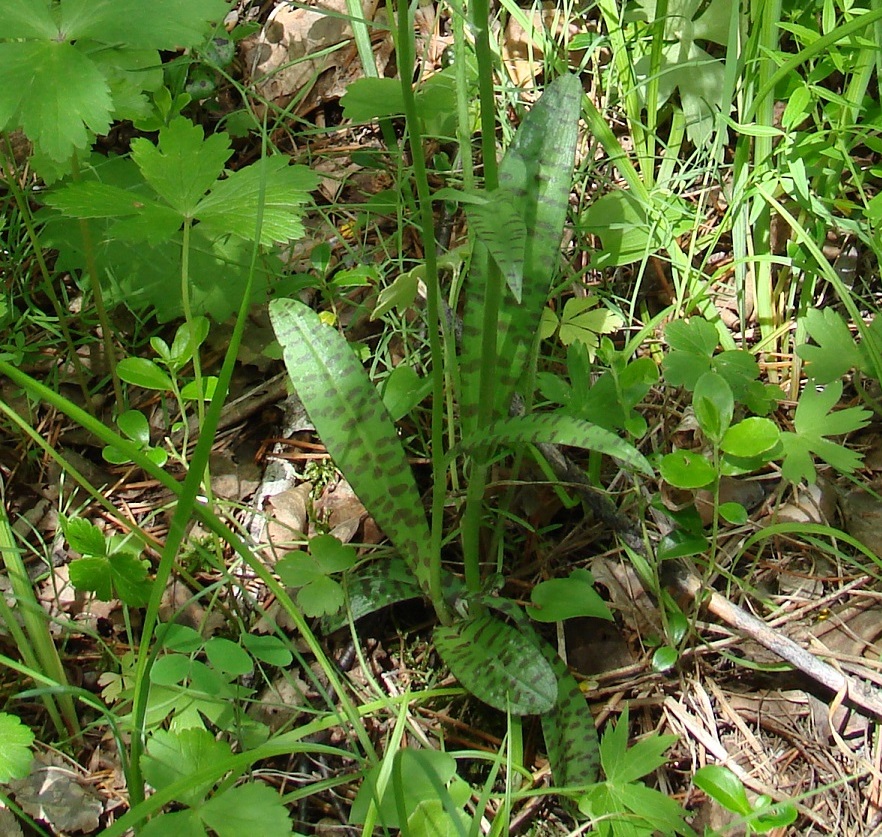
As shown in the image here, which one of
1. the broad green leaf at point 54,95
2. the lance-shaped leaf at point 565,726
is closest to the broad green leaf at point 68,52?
the broad green leaf at point 54,95

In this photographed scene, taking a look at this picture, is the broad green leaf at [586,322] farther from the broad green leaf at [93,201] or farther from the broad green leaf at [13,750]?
the broad green leaf at [13,750]

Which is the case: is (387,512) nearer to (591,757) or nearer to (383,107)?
(591,757)

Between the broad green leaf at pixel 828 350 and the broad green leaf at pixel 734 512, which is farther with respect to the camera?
the broad green leaf at pixel 828 350

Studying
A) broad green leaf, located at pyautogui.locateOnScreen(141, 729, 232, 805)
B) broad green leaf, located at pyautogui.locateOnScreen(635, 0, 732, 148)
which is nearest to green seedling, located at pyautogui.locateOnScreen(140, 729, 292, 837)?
broad green leaf, located at pyautogui.locateOnScreen(141, 729, 232, 805)

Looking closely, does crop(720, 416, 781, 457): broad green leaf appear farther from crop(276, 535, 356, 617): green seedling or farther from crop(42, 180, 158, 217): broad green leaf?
crop(42, 180, 158, 217): broad green leaf

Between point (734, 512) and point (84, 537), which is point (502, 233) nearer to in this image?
point (734, 512)
